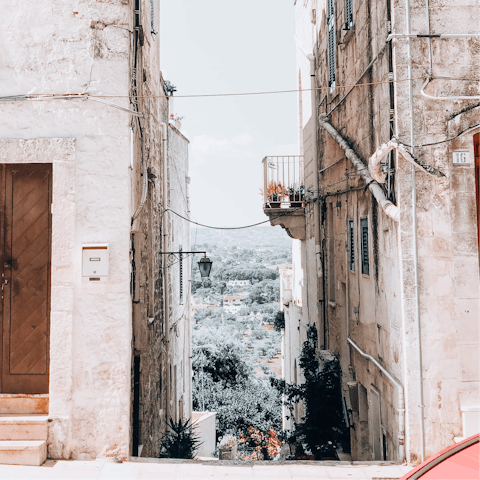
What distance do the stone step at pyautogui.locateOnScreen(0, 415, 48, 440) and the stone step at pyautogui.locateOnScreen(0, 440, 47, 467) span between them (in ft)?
0.45

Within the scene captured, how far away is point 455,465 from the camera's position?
247 centimetres

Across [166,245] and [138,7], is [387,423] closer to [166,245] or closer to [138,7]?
[166,245]

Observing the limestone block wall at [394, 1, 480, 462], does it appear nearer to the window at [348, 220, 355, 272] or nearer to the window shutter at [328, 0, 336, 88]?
the window at [348, 220, 355, 272]

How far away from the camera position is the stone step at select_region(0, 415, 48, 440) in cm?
495

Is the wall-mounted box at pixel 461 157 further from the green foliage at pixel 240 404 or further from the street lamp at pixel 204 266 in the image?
the green foliage at pixel 240 404

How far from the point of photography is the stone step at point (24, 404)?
5.25 metres

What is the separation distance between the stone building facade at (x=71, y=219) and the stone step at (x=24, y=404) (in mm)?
11

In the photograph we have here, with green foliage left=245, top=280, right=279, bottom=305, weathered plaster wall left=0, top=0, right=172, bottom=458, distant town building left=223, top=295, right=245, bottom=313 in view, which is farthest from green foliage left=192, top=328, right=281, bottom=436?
green foliage left=245, top=280, right=279, bottom=305

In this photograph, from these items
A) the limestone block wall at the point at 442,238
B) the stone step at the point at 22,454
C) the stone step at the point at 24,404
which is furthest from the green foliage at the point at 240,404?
the stone step at the point at 22,454

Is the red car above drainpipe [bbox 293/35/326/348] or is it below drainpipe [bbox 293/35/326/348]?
below

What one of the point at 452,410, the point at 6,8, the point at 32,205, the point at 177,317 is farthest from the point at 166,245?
the point at 452,410

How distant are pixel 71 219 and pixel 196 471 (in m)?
3.19

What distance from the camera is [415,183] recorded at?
530cm

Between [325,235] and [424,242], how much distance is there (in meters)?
5.16
